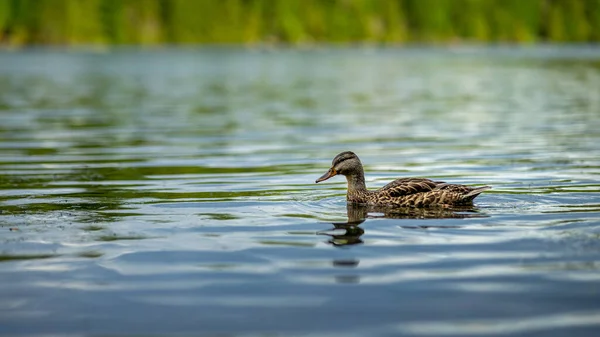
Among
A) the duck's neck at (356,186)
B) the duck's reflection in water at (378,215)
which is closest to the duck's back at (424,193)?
the duck's reflection in water at (378,215)

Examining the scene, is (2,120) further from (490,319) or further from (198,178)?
(490,319)

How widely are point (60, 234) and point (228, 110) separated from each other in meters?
32.7

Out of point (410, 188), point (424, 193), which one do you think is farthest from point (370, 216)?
point (424, 193)

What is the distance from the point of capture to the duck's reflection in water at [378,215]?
1299cm

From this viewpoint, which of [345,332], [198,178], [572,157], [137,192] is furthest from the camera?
[572,157]

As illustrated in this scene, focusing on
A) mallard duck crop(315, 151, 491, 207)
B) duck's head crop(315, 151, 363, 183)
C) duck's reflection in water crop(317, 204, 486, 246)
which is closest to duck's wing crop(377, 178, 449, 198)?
mallard duck crop(315, 151, 491, 207)

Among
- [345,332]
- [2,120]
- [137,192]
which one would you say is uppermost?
[2,120]

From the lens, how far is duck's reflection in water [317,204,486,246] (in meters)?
13.0

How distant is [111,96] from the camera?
5969cm

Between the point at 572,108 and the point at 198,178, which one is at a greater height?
the point at 572,108

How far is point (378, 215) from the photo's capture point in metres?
14.6

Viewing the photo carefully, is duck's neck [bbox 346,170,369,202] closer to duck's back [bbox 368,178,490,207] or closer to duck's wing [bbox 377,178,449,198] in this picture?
duck's back [bbox 368,178,490,207]

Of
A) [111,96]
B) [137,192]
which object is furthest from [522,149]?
[111,96]

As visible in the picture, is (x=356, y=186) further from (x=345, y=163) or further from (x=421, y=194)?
(x=421, y=194)
